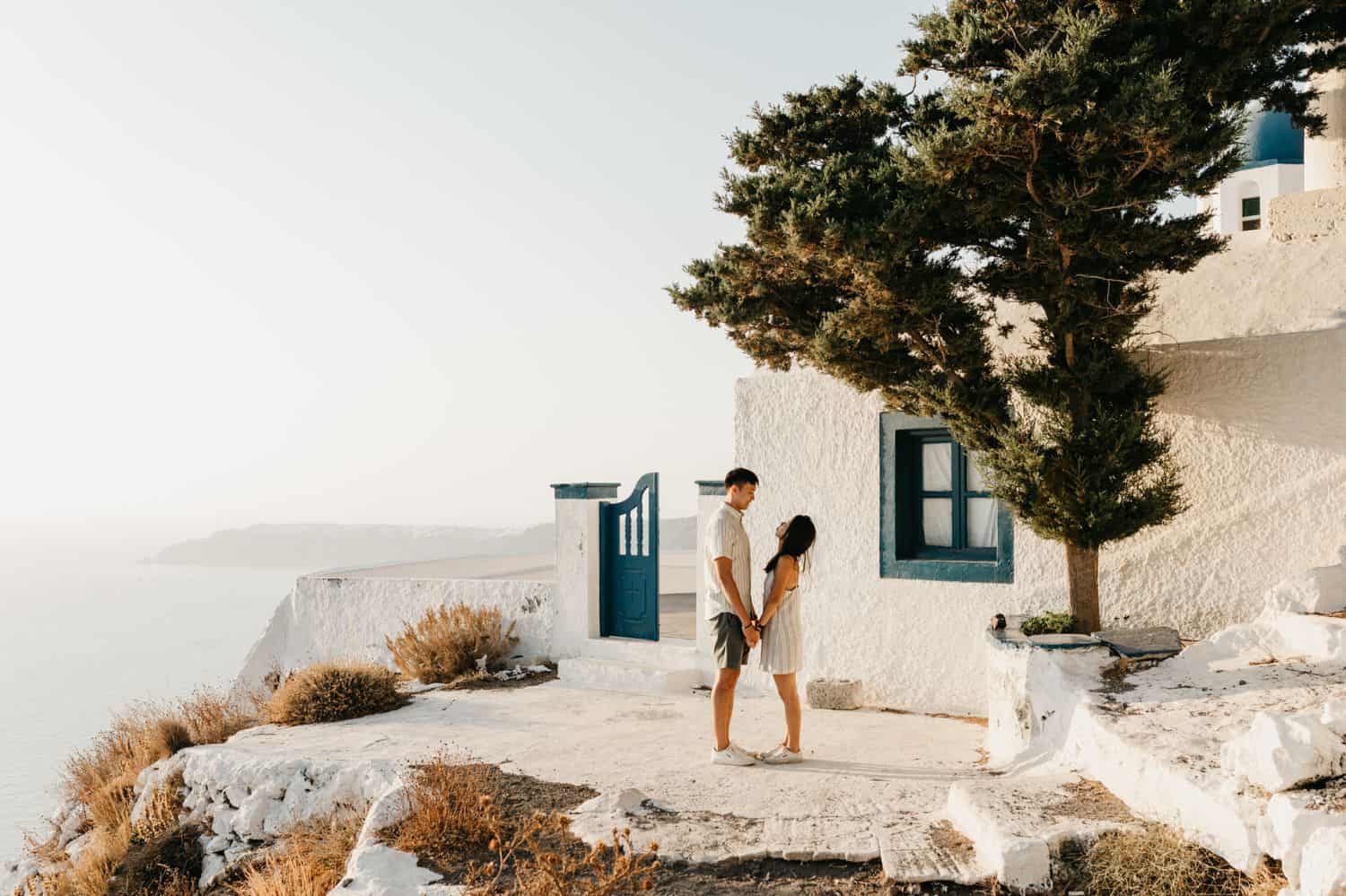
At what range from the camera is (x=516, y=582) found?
11.3 m

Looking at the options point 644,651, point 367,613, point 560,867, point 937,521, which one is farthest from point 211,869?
point 937,521

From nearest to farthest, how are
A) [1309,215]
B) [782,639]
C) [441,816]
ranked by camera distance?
[441,816] → [782,639] → [1309,215]

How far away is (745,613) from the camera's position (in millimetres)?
6113

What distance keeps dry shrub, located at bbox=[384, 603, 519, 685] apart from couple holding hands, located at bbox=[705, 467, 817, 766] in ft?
15.9

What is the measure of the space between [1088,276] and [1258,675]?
8.32 feet

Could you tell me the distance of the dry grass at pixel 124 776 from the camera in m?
7.22

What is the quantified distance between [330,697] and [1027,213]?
22.2ft

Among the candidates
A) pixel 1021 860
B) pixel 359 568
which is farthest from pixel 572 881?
pixel 359 568

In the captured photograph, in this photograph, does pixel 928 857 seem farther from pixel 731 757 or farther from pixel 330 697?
pixel 330 697

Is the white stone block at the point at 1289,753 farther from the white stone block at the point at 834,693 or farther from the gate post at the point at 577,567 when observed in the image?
the gate post at the point at 577,567

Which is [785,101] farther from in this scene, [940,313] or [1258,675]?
[1258,675]

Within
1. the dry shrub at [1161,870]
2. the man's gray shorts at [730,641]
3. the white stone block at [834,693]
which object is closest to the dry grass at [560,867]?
the man's gray shorts at [730,641]

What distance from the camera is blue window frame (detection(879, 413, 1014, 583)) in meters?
8.24

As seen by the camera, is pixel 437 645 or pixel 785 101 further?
pixel 437 645
